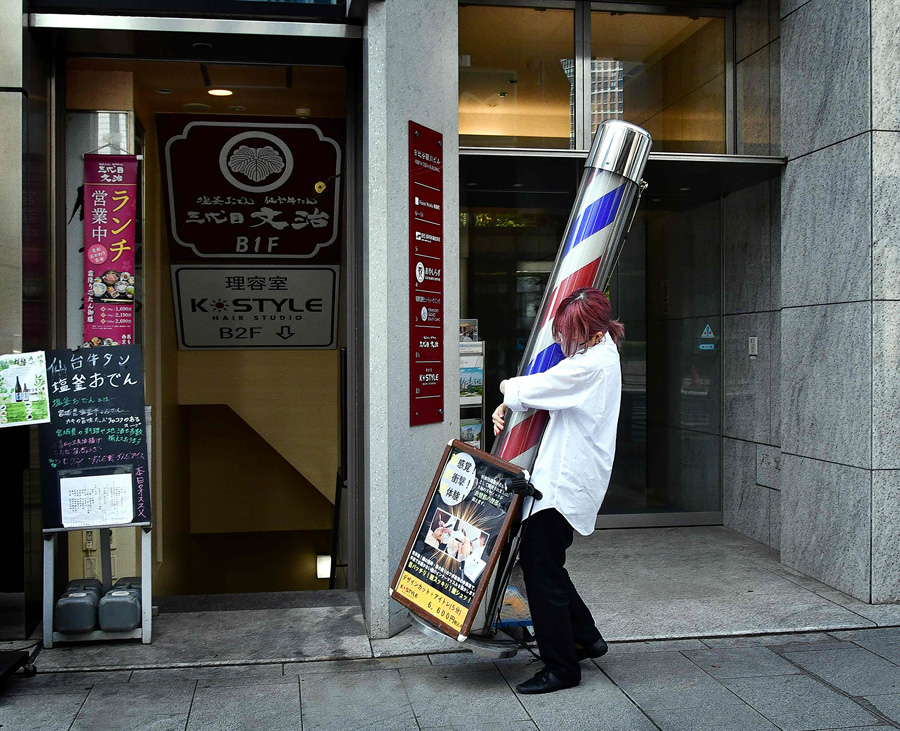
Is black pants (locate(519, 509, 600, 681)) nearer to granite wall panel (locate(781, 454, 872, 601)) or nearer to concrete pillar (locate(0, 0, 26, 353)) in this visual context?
granite wall panel (locate(781, 454, 872, 601))

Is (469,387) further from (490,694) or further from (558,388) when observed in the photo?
(490,694)

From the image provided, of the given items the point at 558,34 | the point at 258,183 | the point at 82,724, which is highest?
the point at 558,34

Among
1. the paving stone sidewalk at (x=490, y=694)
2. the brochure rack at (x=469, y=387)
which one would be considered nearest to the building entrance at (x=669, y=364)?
the brochure rack at (x=469, y=387)

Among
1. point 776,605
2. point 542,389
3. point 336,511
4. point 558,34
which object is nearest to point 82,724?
point 542,389

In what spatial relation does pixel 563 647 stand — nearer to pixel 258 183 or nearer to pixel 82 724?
pixel 82 724

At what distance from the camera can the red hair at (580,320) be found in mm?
4027

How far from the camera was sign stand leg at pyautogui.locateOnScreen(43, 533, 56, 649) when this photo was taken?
15.0ft

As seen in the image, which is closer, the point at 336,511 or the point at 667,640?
the point at 667,640

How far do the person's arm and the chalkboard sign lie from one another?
2165mm

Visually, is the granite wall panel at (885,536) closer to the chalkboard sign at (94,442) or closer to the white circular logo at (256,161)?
the chalkboard sign at (94,442)

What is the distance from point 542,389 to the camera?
3.93m

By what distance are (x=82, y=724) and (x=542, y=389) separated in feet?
7.96

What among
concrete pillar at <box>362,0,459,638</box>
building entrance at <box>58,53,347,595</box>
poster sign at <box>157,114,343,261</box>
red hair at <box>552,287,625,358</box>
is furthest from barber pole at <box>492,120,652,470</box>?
poster sign at <box>157,114,343,261</box>

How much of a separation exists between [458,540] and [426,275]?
1588 millimetres
